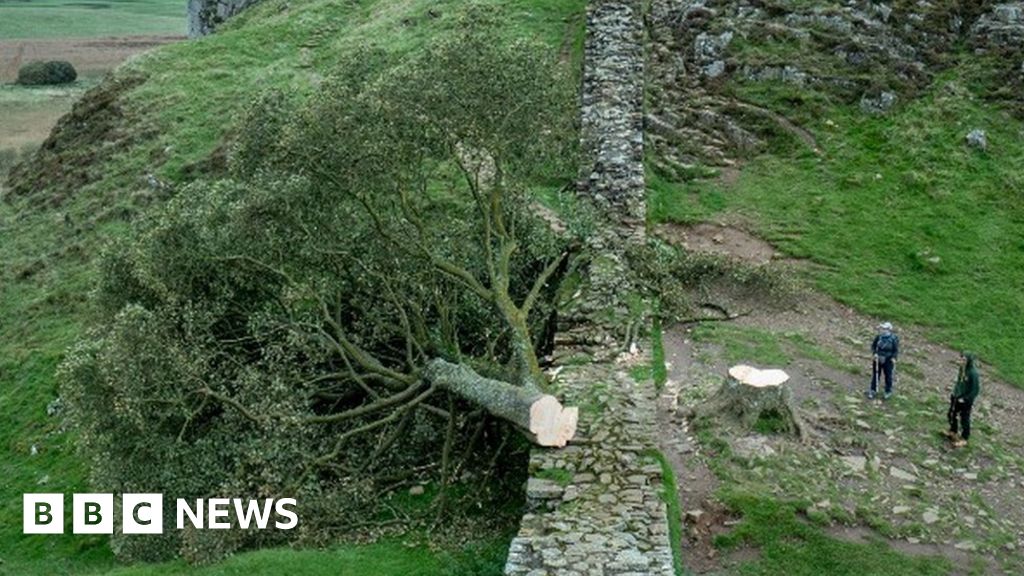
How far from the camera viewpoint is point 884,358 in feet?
67.8

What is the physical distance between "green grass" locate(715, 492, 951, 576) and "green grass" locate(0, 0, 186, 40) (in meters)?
130

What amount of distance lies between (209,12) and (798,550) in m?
58.8

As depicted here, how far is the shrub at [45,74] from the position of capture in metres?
94.3

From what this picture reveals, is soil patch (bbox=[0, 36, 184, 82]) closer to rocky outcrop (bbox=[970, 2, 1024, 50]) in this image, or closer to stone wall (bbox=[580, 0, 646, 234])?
stone wall (bbox=[580, 0, 646, 234])

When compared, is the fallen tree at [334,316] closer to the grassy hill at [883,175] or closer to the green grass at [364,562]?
the green grass at [364,562]

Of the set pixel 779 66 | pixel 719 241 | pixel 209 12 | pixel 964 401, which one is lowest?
pixel 209 12

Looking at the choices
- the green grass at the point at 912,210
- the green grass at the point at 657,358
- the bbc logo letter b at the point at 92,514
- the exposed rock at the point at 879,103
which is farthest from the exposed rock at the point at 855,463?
the exposed rock at the point at 879,103

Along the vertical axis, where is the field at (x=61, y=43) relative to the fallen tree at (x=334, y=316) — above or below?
below

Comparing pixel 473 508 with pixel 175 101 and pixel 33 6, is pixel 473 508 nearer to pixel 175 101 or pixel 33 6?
pixel 175 101

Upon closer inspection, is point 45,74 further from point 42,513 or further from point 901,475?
point 901,475

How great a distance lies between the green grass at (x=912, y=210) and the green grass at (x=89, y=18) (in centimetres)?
11744

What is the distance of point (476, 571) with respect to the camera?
51.0ft

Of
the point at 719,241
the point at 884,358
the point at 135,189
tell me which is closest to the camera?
the point at 884,358

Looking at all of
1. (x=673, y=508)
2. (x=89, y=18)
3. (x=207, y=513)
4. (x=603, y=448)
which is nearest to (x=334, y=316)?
(x=207, y=513)
